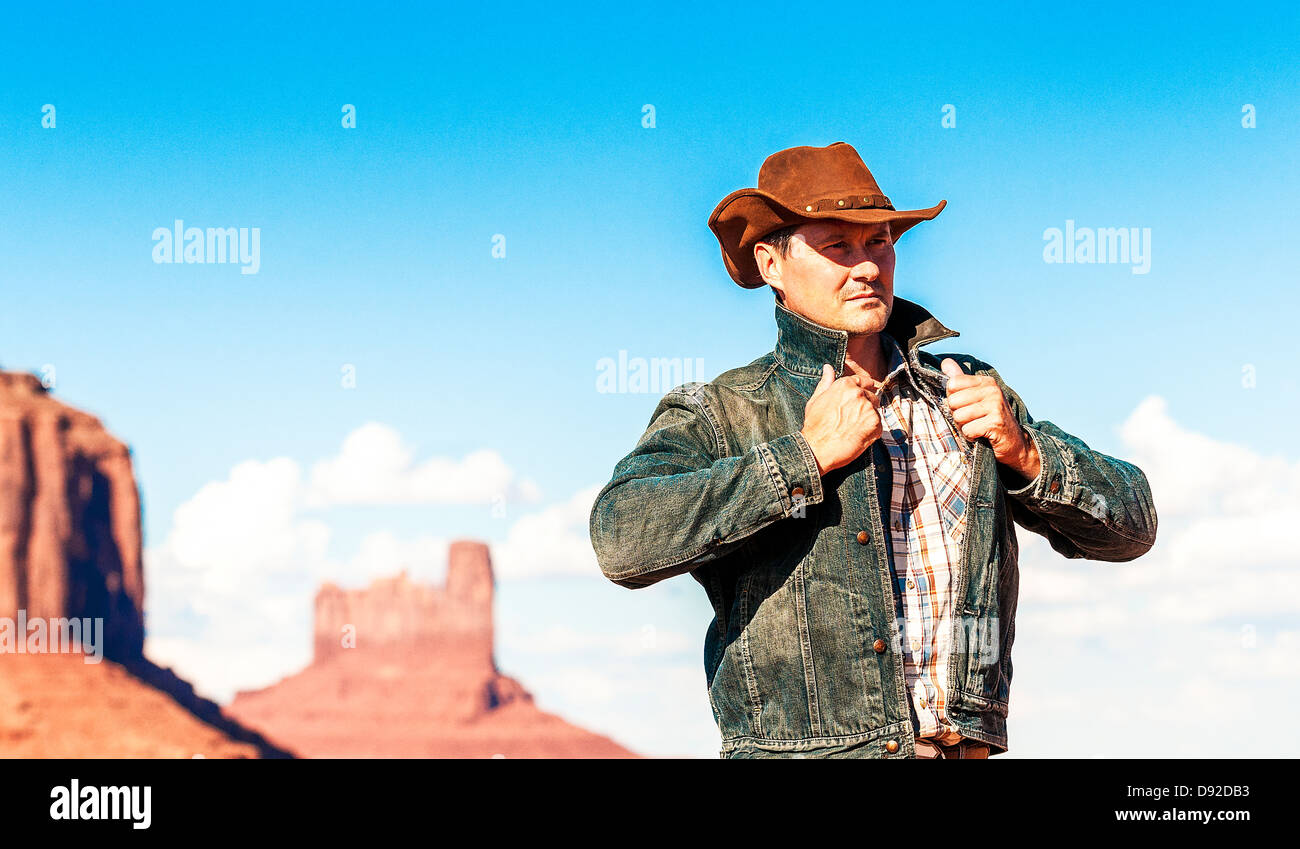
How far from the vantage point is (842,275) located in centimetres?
410

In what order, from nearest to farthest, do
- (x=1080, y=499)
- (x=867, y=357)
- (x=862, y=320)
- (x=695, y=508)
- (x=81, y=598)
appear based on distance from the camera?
(x=695, y=508) → (x=1080, y=499) → (x=862, y=320) → (x=867, y=357) → (x=81, y=598)

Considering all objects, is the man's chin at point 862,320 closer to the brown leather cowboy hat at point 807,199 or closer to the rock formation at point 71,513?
the brown leather cowboy hat at point 807,199

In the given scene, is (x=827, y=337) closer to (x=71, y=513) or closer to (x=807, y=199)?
(x=807, y=199)

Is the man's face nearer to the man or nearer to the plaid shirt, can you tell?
the man

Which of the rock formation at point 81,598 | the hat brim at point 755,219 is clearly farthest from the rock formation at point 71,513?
the hat brim at point 755,219

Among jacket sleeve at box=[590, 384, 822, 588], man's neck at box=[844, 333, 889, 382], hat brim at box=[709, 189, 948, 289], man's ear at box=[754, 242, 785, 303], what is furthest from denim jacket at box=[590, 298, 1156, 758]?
hat brim at box=[709, 189, 948, 289]

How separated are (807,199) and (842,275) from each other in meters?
0.25

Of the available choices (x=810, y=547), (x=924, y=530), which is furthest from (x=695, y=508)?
(x=924, y=530)

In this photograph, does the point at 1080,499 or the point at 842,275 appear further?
the point at 842,275

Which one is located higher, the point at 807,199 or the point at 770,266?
the point at 807,199
